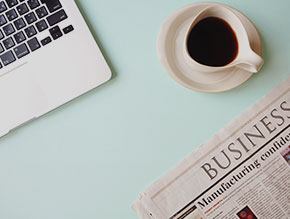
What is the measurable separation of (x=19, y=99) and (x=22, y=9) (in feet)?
0.49

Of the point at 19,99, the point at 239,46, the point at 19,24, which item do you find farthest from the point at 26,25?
the point at 239,46

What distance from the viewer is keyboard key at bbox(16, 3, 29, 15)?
1.67ft

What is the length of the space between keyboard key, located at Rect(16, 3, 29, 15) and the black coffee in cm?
27

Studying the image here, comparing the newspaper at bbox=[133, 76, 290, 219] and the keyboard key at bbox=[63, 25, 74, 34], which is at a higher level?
the keyboard key at bbox=[63, 25, 74, 34]

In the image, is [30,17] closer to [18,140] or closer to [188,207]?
[18,140]

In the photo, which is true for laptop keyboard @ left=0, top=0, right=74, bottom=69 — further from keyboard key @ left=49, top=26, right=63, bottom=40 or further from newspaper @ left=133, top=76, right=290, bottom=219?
newspaper @ left=133, top=76, right=290, bottom=219

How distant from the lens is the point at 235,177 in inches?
21.4

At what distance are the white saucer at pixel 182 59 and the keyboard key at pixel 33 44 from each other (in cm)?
20

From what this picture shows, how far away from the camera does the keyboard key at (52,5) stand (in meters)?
0.51

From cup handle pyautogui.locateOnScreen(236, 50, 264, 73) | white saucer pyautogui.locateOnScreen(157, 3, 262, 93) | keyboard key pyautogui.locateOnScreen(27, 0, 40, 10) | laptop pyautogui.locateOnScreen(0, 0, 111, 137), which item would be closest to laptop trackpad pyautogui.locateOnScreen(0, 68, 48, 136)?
laptop pyautogui.locateOnScreen(0, 0, 111, 137)

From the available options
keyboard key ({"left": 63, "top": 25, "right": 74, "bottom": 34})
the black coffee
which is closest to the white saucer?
the black coffee

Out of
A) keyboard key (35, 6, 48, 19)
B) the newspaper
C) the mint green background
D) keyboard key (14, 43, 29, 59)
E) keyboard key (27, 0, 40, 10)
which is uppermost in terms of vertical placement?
keyboard key (27, 0, 40, 10)

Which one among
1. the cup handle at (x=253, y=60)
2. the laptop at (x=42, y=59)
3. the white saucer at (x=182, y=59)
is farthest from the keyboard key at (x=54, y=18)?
the cup handle at (x=253, y=60)

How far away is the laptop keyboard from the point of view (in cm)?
51
